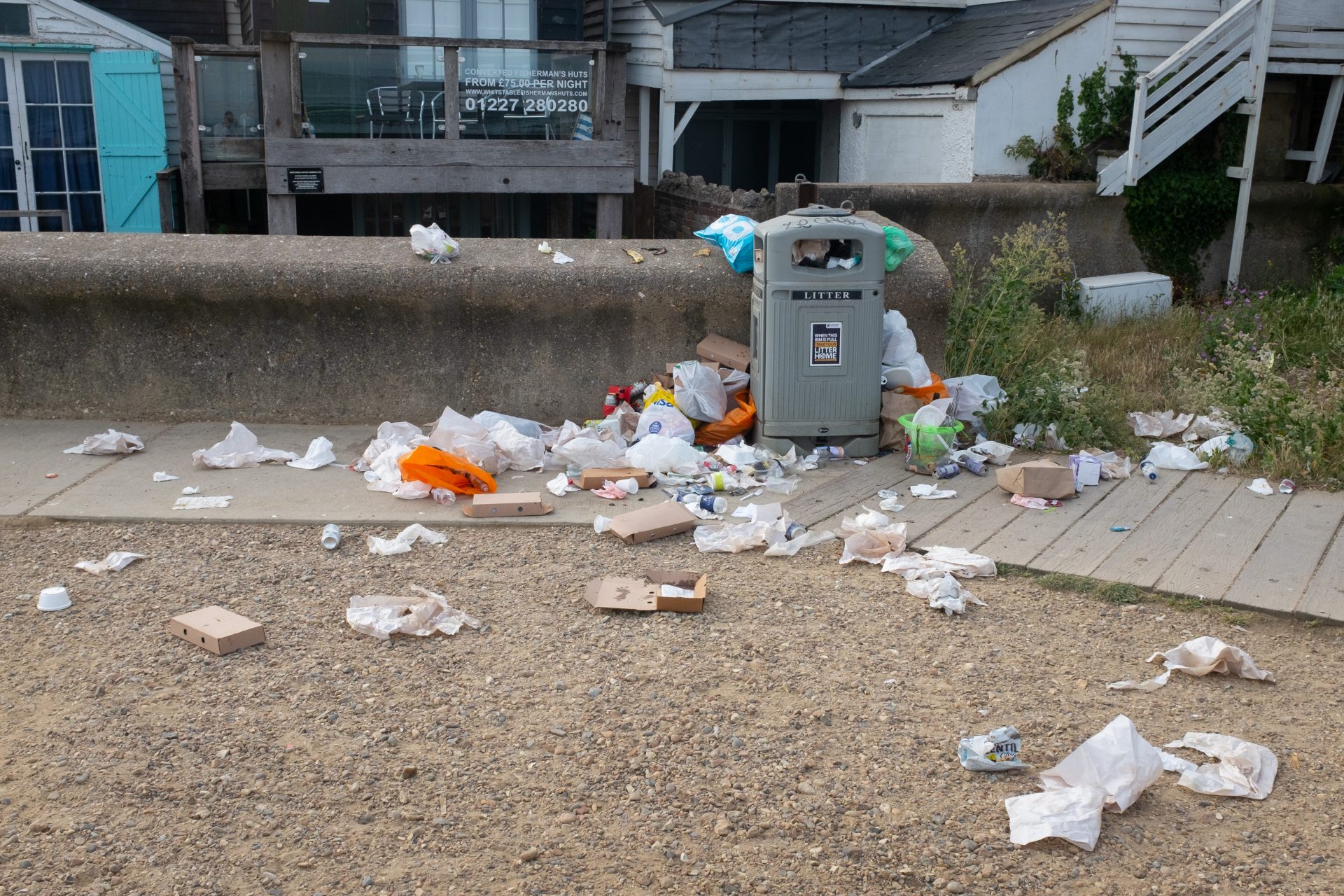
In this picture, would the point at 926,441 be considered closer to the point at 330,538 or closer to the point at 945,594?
the point at 945,594

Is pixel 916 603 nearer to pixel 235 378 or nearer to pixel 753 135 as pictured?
pixel 235 378

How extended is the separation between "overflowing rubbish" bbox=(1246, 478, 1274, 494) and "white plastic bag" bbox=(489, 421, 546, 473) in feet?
10.8

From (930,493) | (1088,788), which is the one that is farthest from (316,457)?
(1088,788)

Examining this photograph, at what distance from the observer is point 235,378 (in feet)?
20.8

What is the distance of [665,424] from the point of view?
5961 millimetres

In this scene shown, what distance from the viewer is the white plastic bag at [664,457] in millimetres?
5762

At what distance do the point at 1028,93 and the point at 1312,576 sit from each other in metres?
8.49

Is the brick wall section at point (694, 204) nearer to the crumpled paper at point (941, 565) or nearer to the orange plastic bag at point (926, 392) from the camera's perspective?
the orange plastic bag at point (926, 392)

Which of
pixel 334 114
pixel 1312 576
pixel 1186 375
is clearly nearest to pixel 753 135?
pixel 334 114

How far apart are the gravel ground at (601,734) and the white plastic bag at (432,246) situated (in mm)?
2202

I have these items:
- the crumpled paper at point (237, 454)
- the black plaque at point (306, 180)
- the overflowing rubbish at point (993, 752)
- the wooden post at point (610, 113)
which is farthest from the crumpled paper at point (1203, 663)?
the black plaque at point (306, 180)

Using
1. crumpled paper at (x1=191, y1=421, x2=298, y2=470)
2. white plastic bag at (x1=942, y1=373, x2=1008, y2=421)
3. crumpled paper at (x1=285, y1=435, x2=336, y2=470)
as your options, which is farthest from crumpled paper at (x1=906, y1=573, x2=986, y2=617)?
crumpled paper at (x1=191, y1=421, x2=298, y2=470)

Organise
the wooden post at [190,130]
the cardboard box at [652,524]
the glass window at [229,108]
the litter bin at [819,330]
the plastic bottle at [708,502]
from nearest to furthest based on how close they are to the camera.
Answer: the cardboard box at [652,524], the plastic bottle at [708,502], the litter bin at [819,330], the wooden post at [190,130], the glass window at [229,108]

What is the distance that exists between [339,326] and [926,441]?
10.1ft
